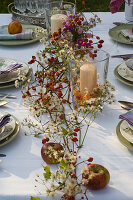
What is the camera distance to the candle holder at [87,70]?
1200mm

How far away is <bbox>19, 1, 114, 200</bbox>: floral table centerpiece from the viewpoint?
0.80 m

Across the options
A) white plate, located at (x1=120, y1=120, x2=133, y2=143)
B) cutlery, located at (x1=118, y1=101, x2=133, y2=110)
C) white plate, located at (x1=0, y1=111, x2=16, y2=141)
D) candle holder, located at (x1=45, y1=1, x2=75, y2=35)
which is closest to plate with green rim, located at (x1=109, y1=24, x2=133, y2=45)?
candle holder, located at (x1=45, y1=1, x2=75, y2=35)

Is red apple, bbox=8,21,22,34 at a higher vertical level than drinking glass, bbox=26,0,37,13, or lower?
lower

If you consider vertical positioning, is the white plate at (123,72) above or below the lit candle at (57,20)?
below

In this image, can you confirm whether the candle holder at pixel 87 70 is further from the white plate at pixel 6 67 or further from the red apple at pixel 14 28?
the red apple at pixel 14 28

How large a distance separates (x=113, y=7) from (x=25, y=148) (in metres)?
0.84

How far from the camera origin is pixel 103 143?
1.06 metres

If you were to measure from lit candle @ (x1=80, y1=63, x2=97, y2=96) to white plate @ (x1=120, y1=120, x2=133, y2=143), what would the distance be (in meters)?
0.20

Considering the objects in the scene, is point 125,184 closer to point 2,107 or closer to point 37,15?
point 2,107

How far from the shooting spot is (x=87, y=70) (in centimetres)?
121

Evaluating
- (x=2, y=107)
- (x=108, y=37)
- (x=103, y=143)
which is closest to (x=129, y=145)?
(x=103, y=143)

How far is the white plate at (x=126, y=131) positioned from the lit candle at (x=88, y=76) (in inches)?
7.8

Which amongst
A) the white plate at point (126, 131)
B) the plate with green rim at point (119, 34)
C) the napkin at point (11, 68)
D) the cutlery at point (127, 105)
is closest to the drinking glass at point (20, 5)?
the plate with green rim at point (119, 34)

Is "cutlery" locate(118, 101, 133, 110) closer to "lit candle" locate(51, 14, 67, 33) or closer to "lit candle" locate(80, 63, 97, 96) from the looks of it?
"lit candle" locate(80, 63, 97, 96)
